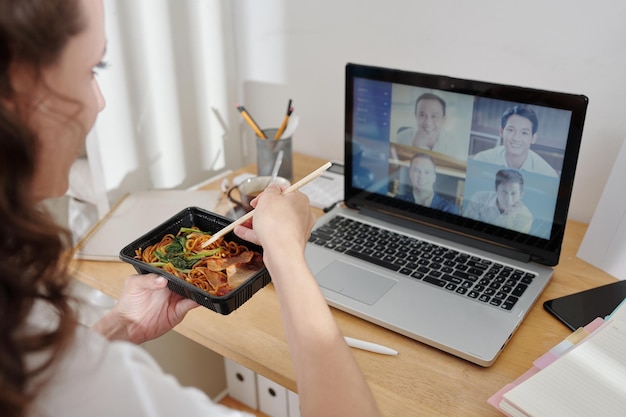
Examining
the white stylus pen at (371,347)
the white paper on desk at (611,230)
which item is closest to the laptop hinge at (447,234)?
the white paper on desk at (611,230)

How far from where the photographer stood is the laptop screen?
0.87 m

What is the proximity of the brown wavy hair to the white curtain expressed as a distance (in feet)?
2.39

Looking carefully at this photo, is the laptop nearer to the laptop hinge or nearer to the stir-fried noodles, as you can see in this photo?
the laptop hinge

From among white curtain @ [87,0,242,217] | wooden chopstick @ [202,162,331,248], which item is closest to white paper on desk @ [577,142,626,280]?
wooden chopstick @ [202,162,331,248]

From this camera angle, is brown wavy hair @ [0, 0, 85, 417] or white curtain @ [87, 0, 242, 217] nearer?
brown wavy hair @ [0, 0, 85, 417]

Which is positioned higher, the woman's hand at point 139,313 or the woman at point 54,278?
the woman at point 54,278

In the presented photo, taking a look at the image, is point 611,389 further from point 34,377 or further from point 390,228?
point 34,377

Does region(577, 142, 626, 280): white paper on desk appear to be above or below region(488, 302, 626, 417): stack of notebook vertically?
above

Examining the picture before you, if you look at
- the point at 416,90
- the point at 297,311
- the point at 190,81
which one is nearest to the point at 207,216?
the point at 297,311

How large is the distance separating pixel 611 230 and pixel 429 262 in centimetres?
33

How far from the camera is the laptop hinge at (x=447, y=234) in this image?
96 centimetres

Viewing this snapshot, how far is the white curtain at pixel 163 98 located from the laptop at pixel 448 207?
1.54 ft

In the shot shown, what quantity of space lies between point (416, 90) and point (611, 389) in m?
0.56

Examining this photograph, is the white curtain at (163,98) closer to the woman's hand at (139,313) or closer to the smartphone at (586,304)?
the woman's hand at (139,313)
